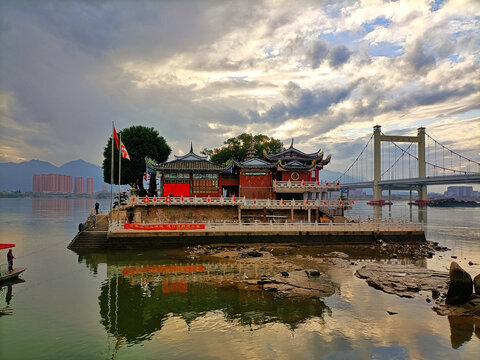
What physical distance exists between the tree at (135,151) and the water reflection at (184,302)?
2808 cm

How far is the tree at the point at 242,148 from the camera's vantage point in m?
61.7

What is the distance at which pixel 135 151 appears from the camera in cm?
5131

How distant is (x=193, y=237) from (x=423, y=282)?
67.8 ft

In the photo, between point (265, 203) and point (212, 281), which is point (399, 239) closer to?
point (265, 203)

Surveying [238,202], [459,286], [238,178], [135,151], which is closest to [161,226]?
[238,202]

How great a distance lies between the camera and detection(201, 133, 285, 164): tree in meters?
61.7

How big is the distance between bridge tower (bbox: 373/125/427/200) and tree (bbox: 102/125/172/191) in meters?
88.7

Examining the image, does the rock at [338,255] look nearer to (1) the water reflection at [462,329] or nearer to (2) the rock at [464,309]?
(2) the rock at [464,309]

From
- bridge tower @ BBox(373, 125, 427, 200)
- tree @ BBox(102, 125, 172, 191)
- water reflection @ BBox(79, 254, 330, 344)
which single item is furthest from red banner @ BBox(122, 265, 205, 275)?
bridge tower @ BBox(373, 125, 427, 200)

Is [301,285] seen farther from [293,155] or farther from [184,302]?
[293,155]

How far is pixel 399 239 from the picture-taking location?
35031 mm

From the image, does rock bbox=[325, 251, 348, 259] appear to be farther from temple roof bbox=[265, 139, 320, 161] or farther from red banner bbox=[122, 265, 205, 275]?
Result: temple roof bbox=[265, 139, 320, 161]

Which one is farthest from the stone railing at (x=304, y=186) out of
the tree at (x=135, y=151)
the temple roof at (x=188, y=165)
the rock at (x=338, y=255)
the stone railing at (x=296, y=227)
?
the tree at (x=135, y=151)

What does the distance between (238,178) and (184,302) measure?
27.4m
